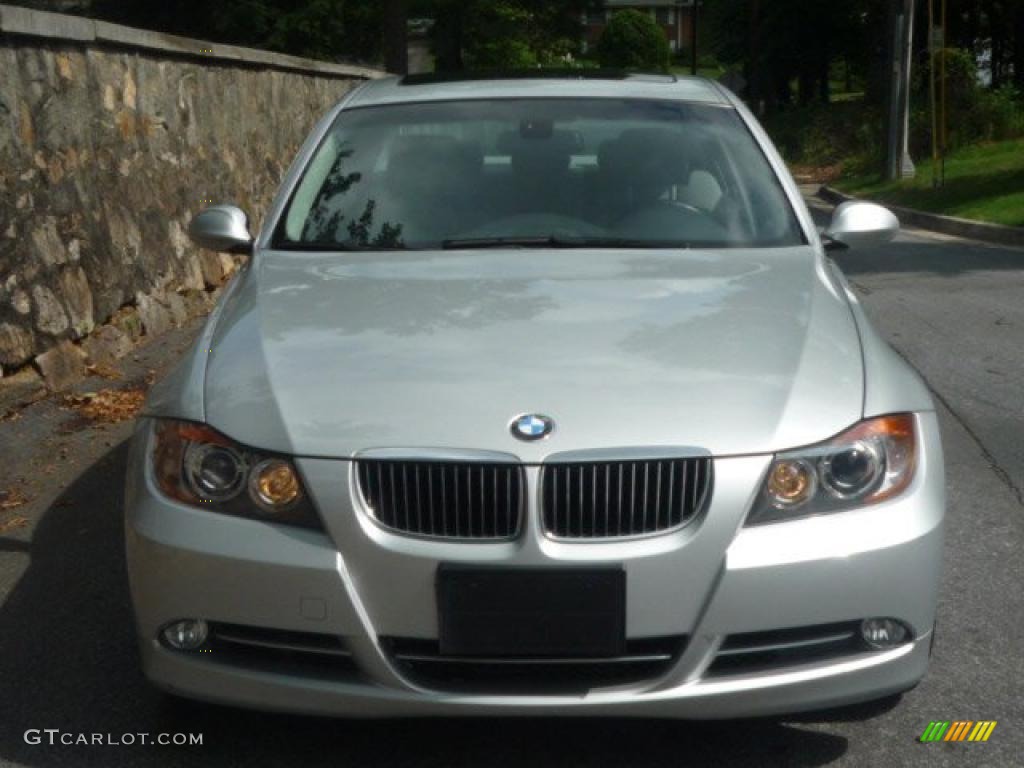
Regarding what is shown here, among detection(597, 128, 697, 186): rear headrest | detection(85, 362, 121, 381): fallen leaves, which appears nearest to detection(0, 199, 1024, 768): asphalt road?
detection(85, 362, 121, 381): fallen leaves

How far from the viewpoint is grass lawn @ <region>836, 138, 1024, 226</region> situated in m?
20.7

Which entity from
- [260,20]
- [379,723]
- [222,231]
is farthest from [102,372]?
[260,20]

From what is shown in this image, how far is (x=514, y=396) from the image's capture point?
354 centimetres

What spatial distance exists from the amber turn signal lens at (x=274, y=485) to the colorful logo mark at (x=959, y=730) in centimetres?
158

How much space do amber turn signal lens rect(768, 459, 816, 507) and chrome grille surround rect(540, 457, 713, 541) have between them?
143 mm

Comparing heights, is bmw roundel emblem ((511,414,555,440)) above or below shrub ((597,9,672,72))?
above

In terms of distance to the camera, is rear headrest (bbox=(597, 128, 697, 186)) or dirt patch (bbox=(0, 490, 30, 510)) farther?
dirt patch (bbox=(0, 490, 30, 510))

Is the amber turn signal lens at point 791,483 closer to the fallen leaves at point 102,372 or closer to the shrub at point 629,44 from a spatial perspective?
the fallen leaves at point 102,372

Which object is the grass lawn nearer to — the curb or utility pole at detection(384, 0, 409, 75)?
the curb

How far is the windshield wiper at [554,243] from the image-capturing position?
4.83 metres

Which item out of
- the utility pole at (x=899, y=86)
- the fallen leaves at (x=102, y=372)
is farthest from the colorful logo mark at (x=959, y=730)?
the utility pole at (x=899, y=86)

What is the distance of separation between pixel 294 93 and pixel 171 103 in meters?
5.11

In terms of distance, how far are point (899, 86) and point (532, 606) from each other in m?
26.6

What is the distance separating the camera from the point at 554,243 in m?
4.86
